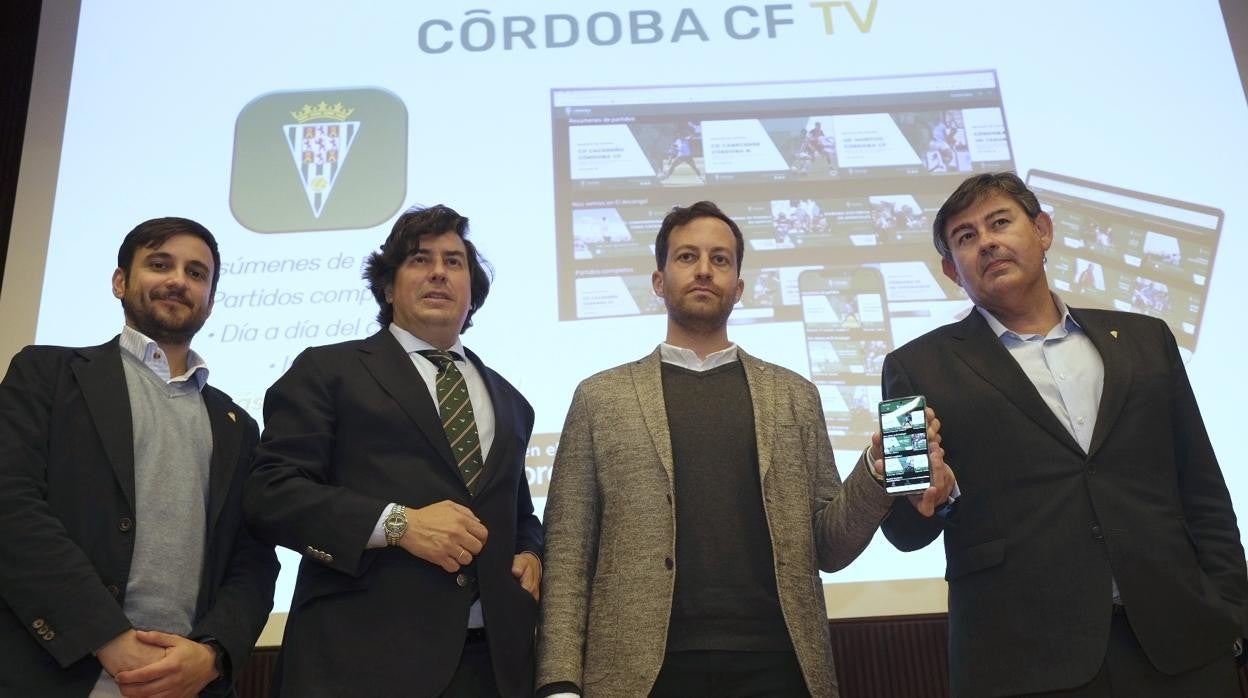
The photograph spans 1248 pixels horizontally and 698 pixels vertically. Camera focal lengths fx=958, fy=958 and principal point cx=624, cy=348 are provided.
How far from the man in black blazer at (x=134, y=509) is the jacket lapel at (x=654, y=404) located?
35.1 inches

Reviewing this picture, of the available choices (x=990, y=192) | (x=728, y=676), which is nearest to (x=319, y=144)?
(x=990, y=192)

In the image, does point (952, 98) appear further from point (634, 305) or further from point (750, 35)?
point (634, 305)

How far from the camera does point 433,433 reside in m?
1.90

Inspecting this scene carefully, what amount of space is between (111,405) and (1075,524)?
75.4 inches

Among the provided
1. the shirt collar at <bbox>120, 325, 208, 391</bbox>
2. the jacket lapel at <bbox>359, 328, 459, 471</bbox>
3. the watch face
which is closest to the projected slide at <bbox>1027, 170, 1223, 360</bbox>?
the jacket lapel at <bbox>359, 328, 459, 471</bbox>

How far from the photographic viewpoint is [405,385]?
1.96m

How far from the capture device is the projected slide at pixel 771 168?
3250 mm

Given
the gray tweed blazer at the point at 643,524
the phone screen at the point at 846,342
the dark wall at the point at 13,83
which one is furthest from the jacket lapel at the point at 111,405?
the dark wall at the point at 13,83

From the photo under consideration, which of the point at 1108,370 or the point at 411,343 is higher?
the point at 411,343

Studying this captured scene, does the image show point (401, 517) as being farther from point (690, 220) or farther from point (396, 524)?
point (690, 220)

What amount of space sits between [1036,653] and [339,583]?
1279 millimetres

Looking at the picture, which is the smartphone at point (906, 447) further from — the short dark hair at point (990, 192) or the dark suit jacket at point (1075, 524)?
the short dark hair at point (990, 192)

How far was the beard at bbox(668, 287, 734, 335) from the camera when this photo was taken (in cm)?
215

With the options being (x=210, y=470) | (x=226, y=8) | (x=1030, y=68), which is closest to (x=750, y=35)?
(x=1030, y=68)
